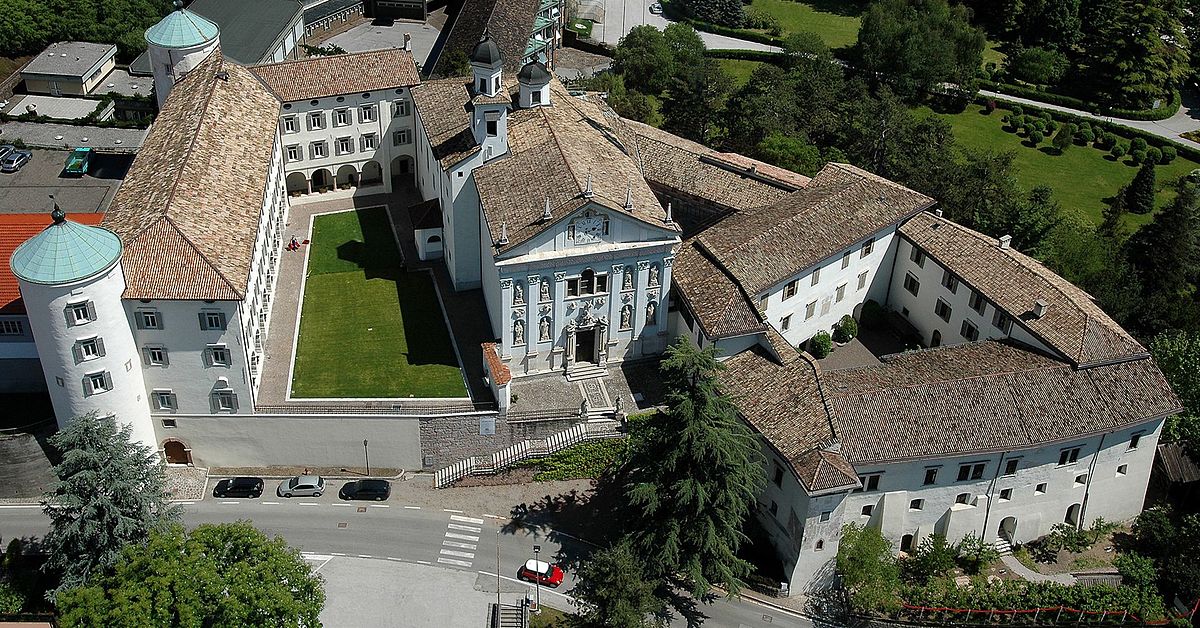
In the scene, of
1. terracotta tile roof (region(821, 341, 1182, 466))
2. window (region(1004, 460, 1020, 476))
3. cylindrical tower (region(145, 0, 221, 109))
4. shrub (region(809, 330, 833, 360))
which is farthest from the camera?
cylindrical tower (region(145, 0, 221, 109))

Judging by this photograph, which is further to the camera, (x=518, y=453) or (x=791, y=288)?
(x=791, y=288)

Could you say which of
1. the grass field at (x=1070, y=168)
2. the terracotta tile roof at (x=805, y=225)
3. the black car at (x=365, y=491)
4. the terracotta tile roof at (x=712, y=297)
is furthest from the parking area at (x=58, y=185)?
the grass field at (x=1070, y=168)

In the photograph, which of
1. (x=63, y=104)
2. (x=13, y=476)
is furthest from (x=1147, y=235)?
(x=63, y=104)

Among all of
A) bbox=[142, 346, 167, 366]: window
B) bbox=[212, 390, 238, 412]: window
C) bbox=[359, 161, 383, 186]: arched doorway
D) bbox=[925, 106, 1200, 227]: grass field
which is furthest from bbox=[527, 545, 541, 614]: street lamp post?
bbox=[925, 106, 1200, 227]: grass field

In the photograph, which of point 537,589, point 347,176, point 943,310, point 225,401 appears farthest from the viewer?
point 347,176

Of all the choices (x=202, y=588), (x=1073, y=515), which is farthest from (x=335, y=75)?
(x=1073, y=515)

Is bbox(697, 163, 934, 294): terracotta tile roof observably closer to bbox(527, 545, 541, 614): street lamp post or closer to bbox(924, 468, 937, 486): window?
bbox(924, 468, 937, 486): window

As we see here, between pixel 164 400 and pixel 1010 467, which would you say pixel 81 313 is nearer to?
pixel 164 400

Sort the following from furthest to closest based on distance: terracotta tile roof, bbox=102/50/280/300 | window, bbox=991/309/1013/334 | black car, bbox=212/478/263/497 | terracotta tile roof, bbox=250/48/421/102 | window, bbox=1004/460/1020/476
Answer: terracotta tile roof, bbox=250/48/421/102 < window, bbox=991/309/1013/334 < black car, bbox=212/478/263/497 < window, bbox=1004/460/1020/476 < terracotta tile roof, bbox=102/50/280/300
